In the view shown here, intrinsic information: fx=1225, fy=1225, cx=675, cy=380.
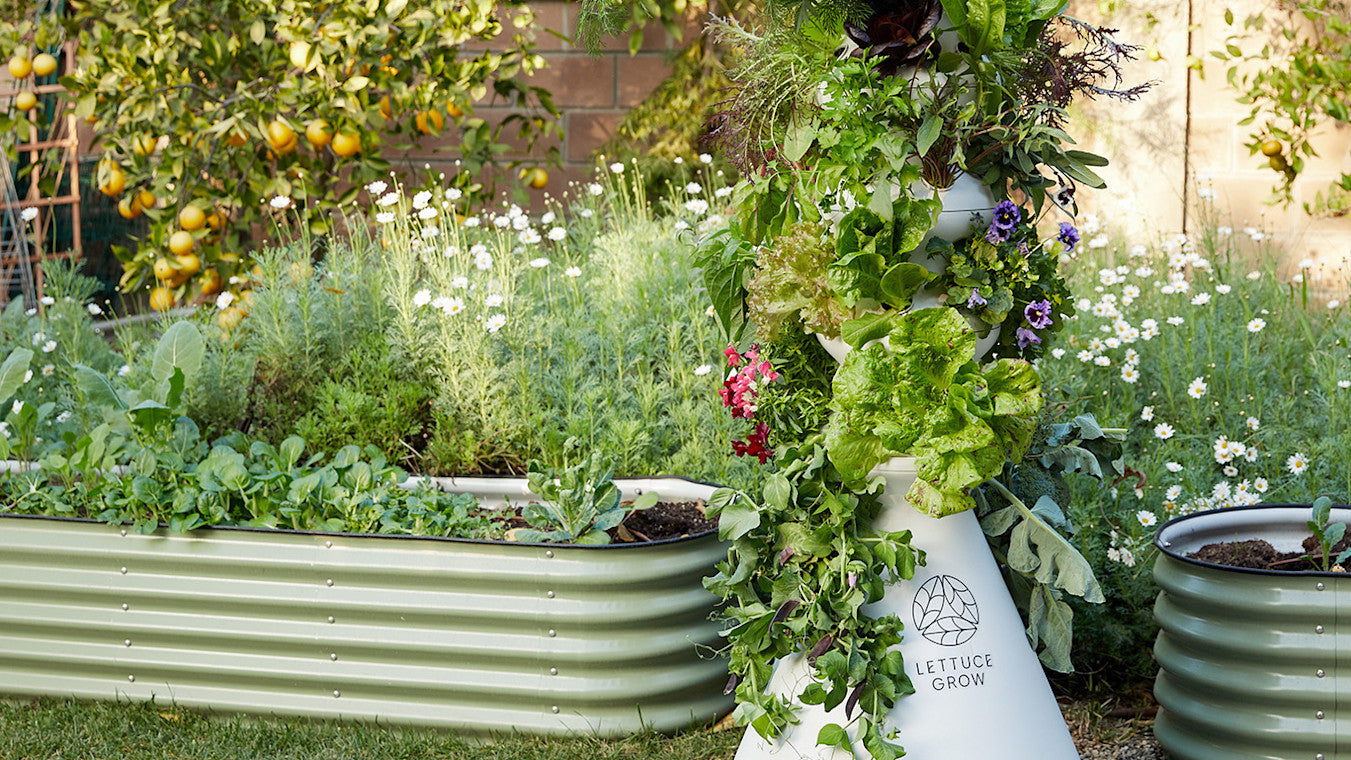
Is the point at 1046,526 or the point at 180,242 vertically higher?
the point at 1046,526

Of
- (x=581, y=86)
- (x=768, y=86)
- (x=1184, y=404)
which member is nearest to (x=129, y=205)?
(x=581, y=86)

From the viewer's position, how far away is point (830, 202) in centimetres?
165

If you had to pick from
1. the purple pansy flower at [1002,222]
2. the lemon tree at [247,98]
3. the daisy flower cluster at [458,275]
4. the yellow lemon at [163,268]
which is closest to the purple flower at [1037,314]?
the purple pansy flower at [1002,222]

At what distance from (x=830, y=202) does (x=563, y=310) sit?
1.76 m

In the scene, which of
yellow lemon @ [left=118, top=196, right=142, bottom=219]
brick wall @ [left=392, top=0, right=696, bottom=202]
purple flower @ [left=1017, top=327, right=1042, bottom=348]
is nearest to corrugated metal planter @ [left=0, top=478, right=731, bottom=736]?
purple flower @ [left=1017, top=327, right=1042, bottom=348]

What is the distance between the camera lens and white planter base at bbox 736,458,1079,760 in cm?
168

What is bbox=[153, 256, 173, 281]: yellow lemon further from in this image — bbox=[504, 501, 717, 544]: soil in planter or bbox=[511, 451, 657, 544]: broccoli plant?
bbox=[511, 451, 657, 544]: broccoli plant

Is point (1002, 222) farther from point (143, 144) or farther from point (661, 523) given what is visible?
point (143, 144)

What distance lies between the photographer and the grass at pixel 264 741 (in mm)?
2176

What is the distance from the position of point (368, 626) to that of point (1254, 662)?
1501 millimetres

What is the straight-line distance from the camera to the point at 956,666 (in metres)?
1.69

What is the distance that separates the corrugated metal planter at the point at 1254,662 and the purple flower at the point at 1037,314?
521 mm

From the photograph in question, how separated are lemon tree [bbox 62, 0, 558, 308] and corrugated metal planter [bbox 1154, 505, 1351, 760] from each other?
2985 millimetres

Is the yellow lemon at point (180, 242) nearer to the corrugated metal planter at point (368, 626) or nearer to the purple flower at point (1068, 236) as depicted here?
the corrugated metal planter at point (368, 626)
